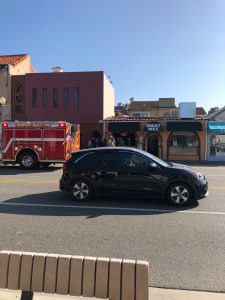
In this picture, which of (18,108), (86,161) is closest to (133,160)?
(86,161)

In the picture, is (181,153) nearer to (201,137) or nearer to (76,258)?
(201,137)

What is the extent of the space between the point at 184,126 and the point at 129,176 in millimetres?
20209

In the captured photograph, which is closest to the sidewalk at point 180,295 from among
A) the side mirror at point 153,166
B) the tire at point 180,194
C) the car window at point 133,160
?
the tire at point 180,194

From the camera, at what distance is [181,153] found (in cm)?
3052

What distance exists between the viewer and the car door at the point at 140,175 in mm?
10180

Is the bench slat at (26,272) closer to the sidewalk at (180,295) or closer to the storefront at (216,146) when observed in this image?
the sidewalk at (180,295)

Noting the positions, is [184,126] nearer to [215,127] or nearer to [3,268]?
[215,127]

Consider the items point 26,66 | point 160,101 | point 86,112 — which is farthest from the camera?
point 160,101

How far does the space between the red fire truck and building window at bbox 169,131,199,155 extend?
41.3 ft

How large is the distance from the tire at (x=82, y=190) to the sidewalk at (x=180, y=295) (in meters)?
5.99

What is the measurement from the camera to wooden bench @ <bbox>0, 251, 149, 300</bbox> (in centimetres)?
344

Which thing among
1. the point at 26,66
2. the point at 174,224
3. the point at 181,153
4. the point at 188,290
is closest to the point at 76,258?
the point at 188,290

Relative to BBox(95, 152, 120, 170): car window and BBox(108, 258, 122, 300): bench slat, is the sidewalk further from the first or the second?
BBox(95, 152, 120, 170): car window

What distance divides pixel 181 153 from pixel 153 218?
73.2 ft
